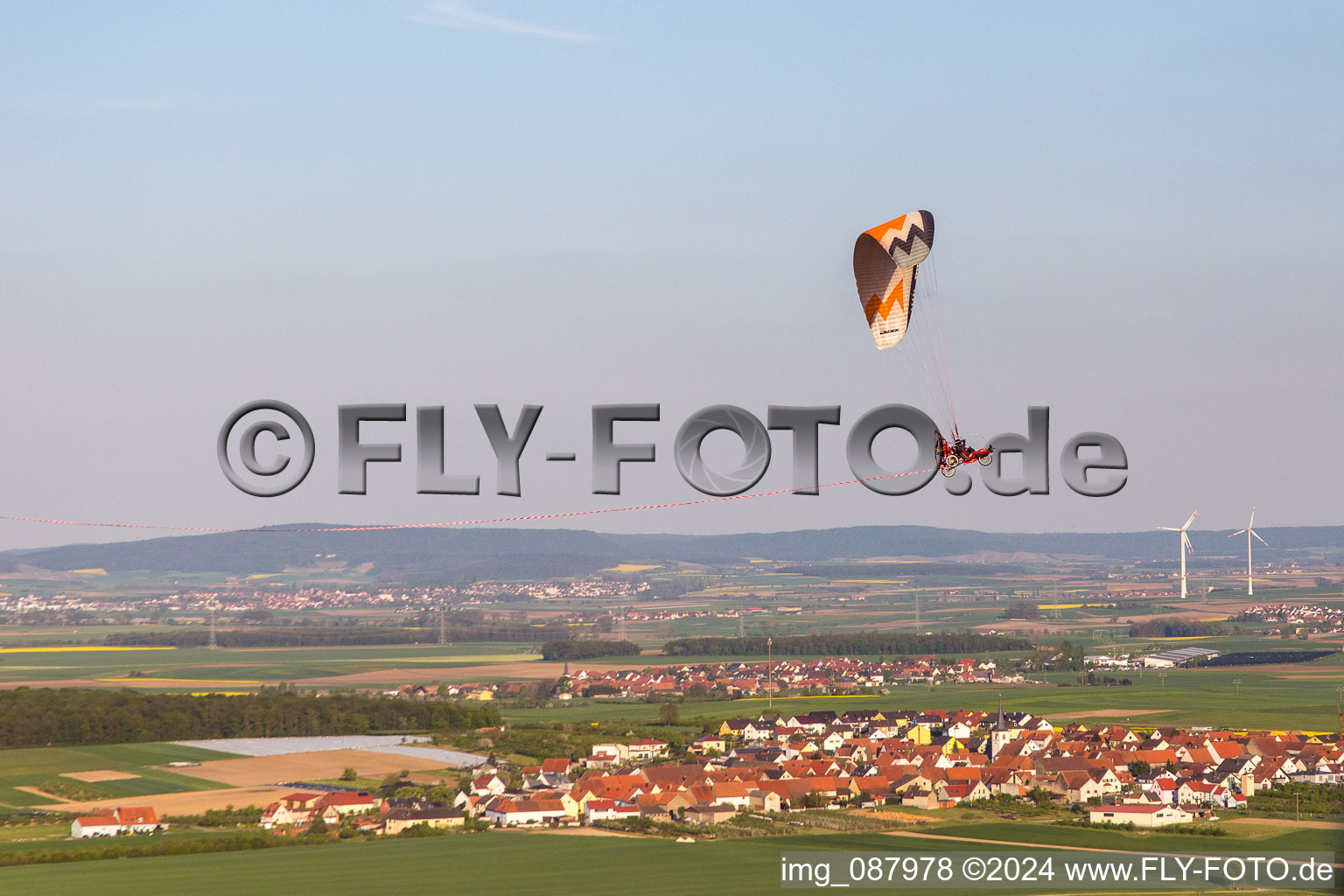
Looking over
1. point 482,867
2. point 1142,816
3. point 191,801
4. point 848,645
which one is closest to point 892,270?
point 482,867

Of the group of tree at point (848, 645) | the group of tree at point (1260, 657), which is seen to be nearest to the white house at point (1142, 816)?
the group of tree at point (848, 645)

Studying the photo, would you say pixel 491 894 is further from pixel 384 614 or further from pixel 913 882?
pixel 384 614

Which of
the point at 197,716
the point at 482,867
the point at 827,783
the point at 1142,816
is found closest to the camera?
the point at 482,867

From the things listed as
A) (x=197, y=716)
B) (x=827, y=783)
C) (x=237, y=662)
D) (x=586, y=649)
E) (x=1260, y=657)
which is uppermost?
(x=827, y=783)

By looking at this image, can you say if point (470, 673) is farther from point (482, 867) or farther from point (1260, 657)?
point (482, 867)

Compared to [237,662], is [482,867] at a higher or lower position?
higher

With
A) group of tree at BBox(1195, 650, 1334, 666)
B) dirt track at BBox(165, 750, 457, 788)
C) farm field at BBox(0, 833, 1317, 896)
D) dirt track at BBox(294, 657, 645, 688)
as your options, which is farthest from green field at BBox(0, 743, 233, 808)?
group of tree at BBox(1195, 650, 1334, 666)
